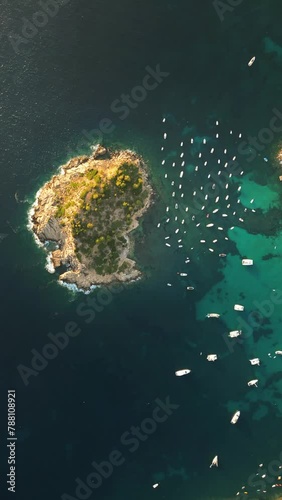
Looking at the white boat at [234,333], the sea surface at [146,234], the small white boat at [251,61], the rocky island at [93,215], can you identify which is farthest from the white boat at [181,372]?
the small white boat at [251,61]

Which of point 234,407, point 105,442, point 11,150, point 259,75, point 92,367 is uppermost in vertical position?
point 11,150

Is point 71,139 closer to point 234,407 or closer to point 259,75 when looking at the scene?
point 259,75

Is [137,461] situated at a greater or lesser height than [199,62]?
lesser

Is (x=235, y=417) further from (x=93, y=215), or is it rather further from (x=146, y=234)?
(x=93, y=215)

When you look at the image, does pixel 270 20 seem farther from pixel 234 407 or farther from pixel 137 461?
pixel 137 461

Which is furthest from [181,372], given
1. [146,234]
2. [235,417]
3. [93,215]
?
[93,215]

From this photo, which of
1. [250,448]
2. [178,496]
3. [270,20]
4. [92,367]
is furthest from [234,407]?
[270,20]

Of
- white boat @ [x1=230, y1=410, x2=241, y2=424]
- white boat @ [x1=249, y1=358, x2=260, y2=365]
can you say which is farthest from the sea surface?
white boat @ [x1=230, y1=410, x2=241, y2=424]
